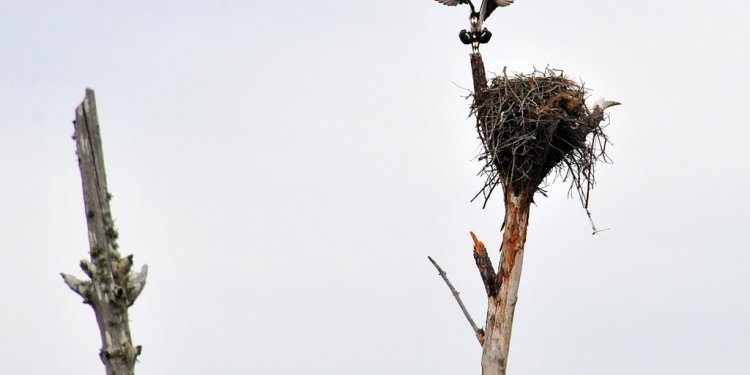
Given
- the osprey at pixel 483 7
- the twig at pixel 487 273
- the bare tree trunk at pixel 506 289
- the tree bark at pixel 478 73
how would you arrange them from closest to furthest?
the bare tree trunk at pixel 506 289 → the twig at pixel 487 273 → the tree bark at pixel 478 73 → the osprey at pixel 483 7

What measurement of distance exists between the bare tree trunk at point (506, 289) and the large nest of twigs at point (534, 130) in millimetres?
217

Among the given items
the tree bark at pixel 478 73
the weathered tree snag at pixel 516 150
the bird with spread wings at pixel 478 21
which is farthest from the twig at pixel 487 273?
the bird with spread wings at pixel 478 21

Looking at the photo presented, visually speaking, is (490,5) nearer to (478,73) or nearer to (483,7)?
(483,7)

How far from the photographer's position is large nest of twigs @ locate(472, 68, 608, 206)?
12.3 meters

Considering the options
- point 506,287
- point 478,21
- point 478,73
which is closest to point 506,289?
point 506,287

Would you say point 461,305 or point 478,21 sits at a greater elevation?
point 478,21

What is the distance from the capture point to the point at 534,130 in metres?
12.3

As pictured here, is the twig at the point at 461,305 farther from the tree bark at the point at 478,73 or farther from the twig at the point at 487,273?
the tree bark at the point at 478,73

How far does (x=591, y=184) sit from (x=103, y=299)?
6412mm

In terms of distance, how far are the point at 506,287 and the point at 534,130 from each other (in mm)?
1730

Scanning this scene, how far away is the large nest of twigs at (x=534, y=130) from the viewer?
12.3m

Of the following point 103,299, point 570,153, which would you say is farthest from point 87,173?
point 570,153

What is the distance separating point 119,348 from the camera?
834 cm

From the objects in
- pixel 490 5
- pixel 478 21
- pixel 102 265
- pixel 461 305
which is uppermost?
pixel 490 5
